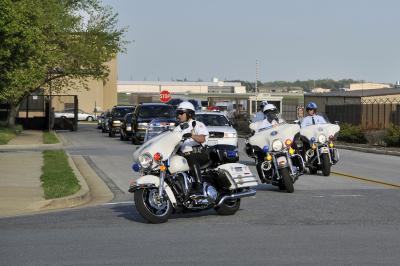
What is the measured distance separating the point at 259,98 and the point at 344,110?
1274 cm

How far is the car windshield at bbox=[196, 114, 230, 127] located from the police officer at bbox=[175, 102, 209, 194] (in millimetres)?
17294

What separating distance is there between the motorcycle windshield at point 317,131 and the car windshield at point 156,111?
58.3ft

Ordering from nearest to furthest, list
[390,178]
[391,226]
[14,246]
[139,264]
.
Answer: [139,264]
[14,246]
[391,226]
[390,178]

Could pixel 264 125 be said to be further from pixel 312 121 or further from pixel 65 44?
pixel 65 44

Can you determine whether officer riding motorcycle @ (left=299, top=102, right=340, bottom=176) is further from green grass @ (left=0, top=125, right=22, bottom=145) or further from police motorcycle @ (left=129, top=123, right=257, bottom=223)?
green grass @ (left=0, top=125, right=22, bottom=145)

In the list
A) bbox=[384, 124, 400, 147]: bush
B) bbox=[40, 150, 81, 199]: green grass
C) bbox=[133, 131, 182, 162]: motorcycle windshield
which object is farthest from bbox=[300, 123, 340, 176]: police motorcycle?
bbox=[384, 124, 400, 147]: bush

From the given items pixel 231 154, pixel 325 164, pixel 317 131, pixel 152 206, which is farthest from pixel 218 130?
pixel 152 206

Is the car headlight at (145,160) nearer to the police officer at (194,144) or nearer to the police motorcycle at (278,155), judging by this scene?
the police officer at (194,144)

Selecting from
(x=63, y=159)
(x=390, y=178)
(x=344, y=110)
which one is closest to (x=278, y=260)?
(x=390, y=178)

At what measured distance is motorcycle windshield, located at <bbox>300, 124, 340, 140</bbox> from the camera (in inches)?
798

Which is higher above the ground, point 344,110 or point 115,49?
point 115,49

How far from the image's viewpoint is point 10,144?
1428 inches

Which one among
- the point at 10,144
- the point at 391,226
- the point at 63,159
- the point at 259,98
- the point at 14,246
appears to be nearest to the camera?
the point at 14,246

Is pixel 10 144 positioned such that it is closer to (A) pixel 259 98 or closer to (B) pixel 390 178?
(B) pixel 390 178
